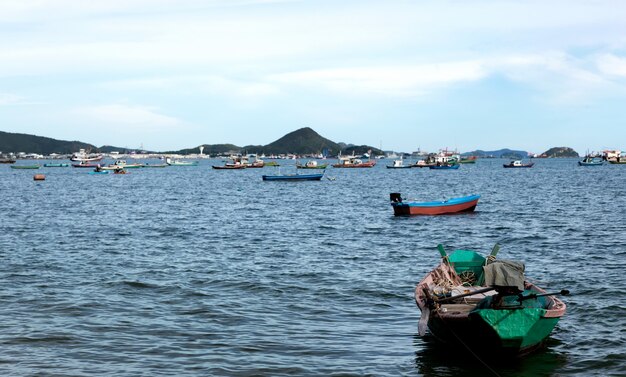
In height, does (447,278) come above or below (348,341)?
above

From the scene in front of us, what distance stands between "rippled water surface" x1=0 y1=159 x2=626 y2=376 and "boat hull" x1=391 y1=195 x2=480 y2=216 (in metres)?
4.33

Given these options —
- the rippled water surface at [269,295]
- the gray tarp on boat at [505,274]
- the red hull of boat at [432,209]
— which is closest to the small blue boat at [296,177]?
the red hull of boat at [432,209]

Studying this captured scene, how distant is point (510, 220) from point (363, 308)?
34833mm

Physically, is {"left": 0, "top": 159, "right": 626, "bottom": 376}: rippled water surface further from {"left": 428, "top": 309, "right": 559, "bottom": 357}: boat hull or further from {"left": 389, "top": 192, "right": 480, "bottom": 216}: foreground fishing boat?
{"left": 389, "top": 192, "right": 480, "bottom": 216}: foreground fishing boat

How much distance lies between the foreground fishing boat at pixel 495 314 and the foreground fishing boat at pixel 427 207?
3791cm

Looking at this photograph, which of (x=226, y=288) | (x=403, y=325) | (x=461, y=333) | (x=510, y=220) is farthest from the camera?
(x=510, y=220)

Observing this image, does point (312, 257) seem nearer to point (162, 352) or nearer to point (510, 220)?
point (162, 352)

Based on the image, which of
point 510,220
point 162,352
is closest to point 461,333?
point 162,352

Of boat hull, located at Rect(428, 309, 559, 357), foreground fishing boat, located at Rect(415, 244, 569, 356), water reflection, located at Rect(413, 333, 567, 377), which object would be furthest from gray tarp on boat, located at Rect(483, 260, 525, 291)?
water reflection, located at Rect(413, 333, 567, 377)

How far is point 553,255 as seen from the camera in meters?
35.5

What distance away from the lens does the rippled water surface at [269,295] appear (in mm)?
18000

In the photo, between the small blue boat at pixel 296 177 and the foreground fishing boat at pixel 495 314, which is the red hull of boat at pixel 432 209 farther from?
the small blue boat at pixel 296 177

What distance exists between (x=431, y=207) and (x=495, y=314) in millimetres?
43038

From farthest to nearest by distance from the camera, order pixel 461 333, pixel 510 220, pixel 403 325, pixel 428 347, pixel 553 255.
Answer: pixel 510 220, pixel 553 255, pixel 403 325, pixel 428 347, pixel 461 333
